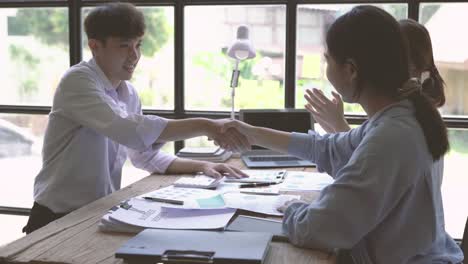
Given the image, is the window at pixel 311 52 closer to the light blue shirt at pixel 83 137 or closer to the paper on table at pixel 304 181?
the paper on table at pixel 304 181

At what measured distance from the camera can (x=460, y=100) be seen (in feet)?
10.3

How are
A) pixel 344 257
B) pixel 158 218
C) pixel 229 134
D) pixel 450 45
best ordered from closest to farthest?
pixel 344 257, pixel 158 218, pixel 229 134, pixel 450 45

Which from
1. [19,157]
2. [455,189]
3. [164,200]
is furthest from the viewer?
[19,157]

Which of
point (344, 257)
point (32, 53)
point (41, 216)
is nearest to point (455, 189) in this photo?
point (344, 257)

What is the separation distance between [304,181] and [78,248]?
1065 mm

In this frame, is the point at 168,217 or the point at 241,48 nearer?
the point at 168,217

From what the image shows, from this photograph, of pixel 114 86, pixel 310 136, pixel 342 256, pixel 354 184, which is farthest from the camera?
pixel 114 86

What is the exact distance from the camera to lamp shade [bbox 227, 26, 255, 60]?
2.93 m

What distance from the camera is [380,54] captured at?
1.37 metres

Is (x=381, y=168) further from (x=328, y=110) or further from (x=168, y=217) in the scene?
(x=328, y=110)

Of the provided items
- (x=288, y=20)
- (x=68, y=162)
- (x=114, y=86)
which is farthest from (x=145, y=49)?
(x=68, y=162)

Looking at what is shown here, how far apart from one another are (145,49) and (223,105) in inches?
23.5

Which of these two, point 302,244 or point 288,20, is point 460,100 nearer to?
point 288,20

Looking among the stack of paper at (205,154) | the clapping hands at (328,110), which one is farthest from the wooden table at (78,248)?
the stack of paper at (205,154)
